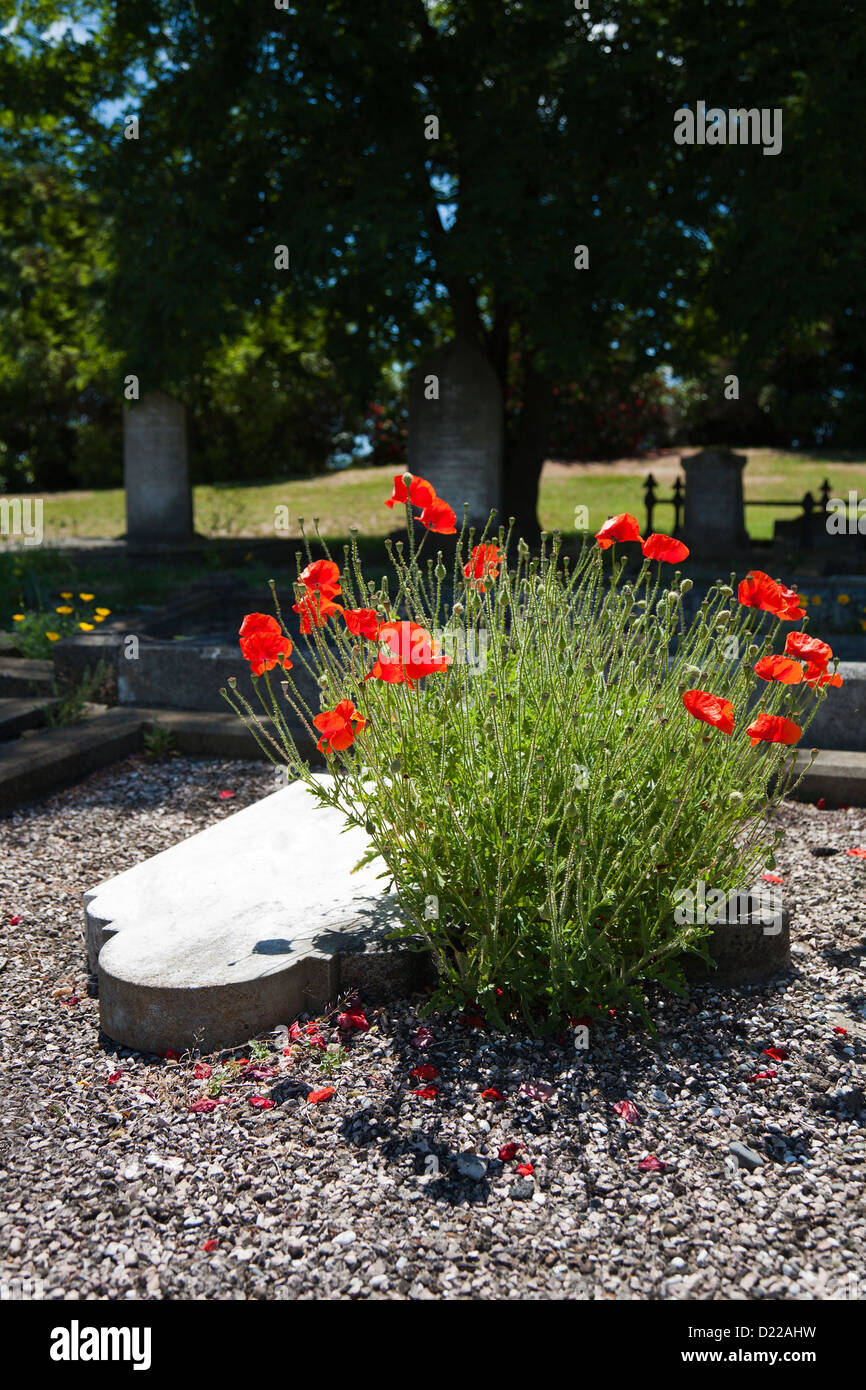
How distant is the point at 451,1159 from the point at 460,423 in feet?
33.3

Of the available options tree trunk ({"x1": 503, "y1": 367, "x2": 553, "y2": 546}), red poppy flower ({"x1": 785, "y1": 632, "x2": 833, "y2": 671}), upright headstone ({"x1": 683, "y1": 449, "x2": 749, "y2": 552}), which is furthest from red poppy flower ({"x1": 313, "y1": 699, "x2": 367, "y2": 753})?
tree trunk ({"x1": 503, "y1": 367, "x2": 553, "y2": 546})

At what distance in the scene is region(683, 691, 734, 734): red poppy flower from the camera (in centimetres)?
239

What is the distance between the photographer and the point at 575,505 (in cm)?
1688

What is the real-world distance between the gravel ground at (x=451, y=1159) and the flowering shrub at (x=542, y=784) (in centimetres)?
21

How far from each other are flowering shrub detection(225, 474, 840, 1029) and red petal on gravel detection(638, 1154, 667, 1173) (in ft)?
1.40

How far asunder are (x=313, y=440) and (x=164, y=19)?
1074 centimetres

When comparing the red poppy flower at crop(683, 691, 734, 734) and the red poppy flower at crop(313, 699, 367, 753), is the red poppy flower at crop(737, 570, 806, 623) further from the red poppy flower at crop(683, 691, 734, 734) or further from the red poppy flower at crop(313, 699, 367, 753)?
the red poppy flower at crop(313, 699, 367, 753)

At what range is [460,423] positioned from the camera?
38.9ft

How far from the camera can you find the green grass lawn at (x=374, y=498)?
15219mm

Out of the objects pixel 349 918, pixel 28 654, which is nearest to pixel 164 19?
pixel 28 654

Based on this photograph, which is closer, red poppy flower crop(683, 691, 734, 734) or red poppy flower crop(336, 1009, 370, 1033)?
red poppy flower crop(683, 691, 734, 734)

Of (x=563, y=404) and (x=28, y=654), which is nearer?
(x=28, y=654)

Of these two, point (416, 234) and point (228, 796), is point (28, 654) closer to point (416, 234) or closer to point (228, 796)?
point (228, 796)

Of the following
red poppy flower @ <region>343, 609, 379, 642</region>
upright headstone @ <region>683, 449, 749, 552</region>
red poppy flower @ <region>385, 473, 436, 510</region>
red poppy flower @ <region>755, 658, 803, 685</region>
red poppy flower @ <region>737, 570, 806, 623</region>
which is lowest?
red poppy flower @ <region>755, 658, 803, 685</region>
